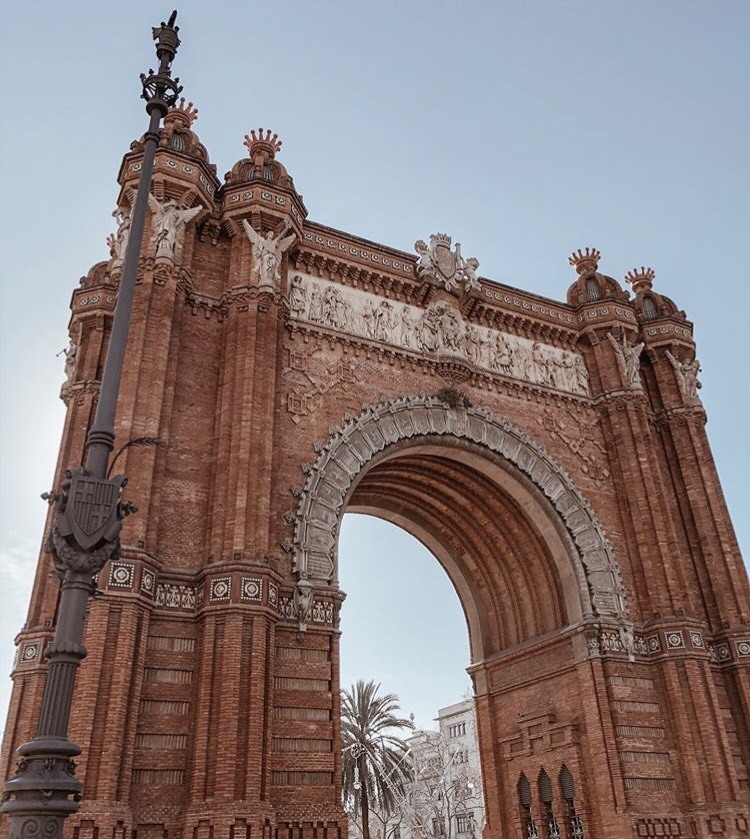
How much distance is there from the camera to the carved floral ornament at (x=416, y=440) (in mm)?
14688

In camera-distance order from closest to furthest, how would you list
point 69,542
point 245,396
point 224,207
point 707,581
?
1. point 69,542
2. point 245,396
3. point 224,207
4. point 707,581

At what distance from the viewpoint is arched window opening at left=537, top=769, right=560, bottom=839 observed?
56.7 ft

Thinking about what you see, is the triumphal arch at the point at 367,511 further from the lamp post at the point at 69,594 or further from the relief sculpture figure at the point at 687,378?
the lamp post at the point at 69,594

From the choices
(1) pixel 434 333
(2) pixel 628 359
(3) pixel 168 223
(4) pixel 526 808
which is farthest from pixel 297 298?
(4) pixel 526 808

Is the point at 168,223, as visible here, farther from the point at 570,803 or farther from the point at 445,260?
the point at 570,803

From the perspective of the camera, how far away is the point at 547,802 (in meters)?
17.5

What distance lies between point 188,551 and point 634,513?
10919 mm

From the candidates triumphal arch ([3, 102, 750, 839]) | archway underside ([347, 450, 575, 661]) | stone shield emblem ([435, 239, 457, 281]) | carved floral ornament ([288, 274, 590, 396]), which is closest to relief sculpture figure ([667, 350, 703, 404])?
triumphal arch ([3, 102, 750, 839])

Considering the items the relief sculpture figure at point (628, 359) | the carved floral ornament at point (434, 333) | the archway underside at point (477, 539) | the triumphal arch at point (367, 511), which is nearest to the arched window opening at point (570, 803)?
the triumphal arch at point (367, 511)

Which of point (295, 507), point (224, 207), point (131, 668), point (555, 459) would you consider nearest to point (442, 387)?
point (555, 459)

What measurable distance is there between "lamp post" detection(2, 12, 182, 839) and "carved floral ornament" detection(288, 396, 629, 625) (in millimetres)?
7780

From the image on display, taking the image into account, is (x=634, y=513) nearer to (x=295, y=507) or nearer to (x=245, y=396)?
(x=295, y=507)

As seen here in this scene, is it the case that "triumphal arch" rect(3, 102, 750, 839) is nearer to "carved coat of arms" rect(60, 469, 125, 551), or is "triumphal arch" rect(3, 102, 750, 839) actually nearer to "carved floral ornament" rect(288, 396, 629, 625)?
"carved floral ornament" rect(288, 396, 629, 625)

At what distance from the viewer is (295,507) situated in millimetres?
14836
